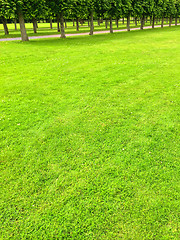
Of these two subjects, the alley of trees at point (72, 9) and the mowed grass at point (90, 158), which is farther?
the alley of trees at point (72, 9)

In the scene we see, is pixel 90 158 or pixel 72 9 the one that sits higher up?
pixel 72 9

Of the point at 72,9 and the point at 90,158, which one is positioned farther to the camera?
the point at 72,9

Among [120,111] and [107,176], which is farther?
[120,111]

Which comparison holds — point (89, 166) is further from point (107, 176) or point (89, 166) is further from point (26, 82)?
point (26, 82)

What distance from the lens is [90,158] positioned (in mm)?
5145

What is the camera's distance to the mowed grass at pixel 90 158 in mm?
3596

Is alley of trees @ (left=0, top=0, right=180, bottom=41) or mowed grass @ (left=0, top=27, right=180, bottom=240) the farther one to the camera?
alley of trees @ (left=0, top=0, right=180, bottom=41)

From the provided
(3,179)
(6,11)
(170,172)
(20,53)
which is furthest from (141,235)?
(6,11)

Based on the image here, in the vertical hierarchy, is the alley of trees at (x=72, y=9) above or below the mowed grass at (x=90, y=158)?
above

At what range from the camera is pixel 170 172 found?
4602 mm

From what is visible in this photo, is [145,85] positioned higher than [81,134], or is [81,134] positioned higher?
[145,85]

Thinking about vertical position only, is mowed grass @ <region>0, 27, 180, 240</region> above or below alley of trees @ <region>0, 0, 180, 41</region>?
below

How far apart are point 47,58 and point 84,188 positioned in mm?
14502

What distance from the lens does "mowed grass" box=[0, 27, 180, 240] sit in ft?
11.8
